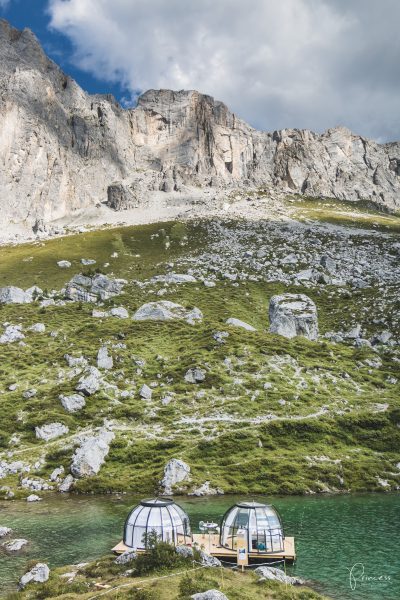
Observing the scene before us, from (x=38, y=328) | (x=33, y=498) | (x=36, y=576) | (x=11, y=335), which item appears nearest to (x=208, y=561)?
(x=36, y=576)

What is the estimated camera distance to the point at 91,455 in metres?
61.8

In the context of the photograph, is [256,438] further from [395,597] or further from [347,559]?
[395,597]

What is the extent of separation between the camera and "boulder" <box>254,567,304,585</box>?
1174 inches

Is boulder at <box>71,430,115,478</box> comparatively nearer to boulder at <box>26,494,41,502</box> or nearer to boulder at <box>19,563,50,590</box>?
boulder at <box>26,494,41,502</box>

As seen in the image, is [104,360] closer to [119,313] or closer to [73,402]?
[73,402]

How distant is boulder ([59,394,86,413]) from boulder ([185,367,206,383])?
16290 millimetres

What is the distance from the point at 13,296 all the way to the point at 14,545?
3712 inches

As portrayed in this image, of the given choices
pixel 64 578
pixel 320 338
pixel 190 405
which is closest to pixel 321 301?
pixel 320 338

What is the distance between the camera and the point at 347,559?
116ft

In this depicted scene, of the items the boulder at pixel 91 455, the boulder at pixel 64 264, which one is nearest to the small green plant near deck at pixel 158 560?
the boulder at pixel 91 455

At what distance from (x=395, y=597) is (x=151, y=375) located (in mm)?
58127

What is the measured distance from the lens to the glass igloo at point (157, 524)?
1385 inches

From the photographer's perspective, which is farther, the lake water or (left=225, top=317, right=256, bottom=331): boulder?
(left=225, top=317, right=256, bottom=331): boulder

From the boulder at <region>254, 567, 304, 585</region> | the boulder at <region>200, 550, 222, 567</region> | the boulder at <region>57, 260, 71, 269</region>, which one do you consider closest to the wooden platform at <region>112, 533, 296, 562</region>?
the boulder at <region>254, 567, 304, 585</region>
